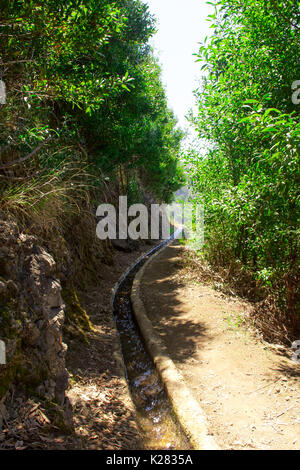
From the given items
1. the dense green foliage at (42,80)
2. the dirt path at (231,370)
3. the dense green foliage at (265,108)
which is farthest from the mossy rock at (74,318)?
the dense green foliage at (265,108)

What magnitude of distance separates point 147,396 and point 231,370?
1052 millimetres

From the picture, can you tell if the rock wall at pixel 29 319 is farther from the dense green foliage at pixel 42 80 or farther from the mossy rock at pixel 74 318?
the mossy rock at pixel 74 318

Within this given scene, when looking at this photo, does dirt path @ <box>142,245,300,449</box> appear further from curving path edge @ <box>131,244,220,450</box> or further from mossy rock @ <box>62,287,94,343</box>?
mossy rock @ <box>62,287,94,343</box>

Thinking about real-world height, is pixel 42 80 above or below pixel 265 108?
above

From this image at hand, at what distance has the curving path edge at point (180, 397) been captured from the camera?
9.03 ft

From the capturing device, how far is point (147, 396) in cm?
378

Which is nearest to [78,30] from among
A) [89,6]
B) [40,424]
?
[89,6]

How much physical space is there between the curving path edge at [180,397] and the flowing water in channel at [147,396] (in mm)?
99

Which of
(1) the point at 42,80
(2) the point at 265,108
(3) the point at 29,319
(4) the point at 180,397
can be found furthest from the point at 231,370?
(1) the point at 42,80

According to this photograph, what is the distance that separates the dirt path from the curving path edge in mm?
95

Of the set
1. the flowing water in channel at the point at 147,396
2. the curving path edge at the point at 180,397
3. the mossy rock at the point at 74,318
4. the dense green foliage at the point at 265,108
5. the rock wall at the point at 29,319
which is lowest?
the flowing water in channel at the point at 147,396

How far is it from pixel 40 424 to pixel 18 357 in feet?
1.69

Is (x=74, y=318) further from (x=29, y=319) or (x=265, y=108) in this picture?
(x=265, y=108)

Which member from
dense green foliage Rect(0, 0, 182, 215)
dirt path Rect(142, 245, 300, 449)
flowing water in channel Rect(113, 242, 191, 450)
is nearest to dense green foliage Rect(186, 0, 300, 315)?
dirt path Rect(142, 245, 300, 449)
